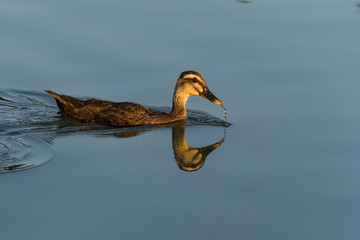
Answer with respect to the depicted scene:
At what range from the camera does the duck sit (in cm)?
1333

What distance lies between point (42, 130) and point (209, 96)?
2.85 meters

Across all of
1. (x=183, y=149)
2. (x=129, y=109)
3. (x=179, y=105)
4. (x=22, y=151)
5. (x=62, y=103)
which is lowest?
(x=22, y=151)

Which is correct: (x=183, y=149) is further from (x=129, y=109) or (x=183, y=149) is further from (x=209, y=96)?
(x=209, y=96)

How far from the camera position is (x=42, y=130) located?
42.7ft

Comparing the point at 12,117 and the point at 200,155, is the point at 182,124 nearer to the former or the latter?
the point at 200,155

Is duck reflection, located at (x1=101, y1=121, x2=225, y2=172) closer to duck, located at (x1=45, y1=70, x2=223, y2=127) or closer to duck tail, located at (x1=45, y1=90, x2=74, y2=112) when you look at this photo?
duck, located at (x1=45, y1=70, x2=223, y2=127)

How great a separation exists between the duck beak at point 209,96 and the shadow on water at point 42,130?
0.30 meters

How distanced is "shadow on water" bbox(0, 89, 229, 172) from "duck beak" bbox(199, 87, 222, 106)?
0.30 meters

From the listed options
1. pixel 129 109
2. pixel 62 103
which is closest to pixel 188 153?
pixel 129 109

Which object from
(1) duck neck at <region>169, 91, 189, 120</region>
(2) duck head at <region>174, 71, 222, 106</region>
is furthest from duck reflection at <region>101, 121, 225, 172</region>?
(2) duck head at <region>174, 71, 222, 106</region>

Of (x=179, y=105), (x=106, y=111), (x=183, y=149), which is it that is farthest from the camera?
(x=179, y=105)

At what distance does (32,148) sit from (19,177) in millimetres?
1483

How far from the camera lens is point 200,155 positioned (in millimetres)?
11969

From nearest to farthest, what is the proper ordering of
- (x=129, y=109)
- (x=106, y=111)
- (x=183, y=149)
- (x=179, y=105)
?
1. (x=183, y=149)
2. (x=129, y=109)
3. (x=106, y=111)
4. (x=179, y=105)
